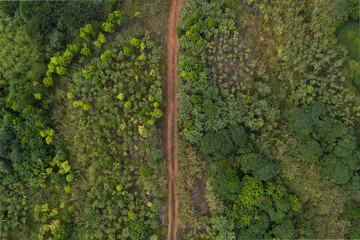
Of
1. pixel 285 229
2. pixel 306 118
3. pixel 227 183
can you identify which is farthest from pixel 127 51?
pixel 285 229

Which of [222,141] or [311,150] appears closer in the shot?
[222,141]

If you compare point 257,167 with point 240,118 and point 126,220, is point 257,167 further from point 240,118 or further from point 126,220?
point 126,220

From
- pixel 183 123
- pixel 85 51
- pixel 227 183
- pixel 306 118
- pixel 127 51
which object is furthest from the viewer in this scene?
pixel 183 123

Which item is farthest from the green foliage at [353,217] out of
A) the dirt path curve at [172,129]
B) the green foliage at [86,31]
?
the green foliage at [86,31]

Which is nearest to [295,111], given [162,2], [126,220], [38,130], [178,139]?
[178,139]

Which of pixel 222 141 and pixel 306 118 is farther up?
pixel 306 118

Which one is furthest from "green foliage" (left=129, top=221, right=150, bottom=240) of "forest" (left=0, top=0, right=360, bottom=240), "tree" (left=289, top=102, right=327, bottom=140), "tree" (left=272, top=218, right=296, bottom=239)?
"tree" (left=289, top=102, right=327, bottom=140)

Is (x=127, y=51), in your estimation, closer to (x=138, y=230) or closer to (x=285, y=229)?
(x=138, y=230)

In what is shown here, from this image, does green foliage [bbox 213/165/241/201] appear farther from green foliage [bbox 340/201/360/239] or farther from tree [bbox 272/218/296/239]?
green foliage [bbox 340/201/360/239]

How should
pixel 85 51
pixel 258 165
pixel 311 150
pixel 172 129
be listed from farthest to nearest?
pixel 172 129 → pixel 85 51 → pixel 311 150 → pixel 258 165

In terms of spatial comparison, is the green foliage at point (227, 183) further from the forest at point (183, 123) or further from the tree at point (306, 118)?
the tree at point (306, 118)
